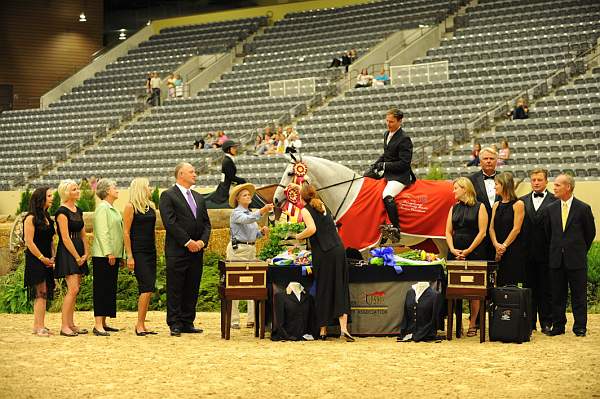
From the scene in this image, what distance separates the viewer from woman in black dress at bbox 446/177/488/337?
10375 mm

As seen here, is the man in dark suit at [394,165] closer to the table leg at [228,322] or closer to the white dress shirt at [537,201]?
the white dress shirt at [537,201]

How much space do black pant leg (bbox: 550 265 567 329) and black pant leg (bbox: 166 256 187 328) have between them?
12.7 ft

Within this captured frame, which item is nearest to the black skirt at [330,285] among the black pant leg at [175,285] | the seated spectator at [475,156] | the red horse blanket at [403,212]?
the red horse blanket at [403,212]

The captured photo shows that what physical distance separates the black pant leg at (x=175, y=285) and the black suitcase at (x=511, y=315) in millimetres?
3194

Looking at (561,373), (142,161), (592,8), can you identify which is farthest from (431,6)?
(561,373)

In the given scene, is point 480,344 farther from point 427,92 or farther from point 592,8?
point 592,8

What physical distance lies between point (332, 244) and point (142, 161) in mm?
18032

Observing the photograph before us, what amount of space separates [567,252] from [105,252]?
4795 millimetres

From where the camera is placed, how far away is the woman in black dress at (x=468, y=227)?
1038cm

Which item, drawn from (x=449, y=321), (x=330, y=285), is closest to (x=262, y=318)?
(x=330, y=285)

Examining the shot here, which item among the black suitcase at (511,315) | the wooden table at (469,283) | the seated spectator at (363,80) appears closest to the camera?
the black suitcase at (511,315)

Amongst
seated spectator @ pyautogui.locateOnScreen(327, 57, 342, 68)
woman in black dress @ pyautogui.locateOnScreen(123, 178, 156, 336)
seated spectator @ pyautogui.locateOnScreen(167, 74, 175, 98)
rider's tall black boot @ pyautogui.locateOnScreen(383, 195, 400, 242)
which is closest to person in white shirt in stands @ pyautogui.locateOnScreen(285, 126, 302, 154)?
seated spectator @ pyautogui.locateOnScreen(327, 57, 342, 68)

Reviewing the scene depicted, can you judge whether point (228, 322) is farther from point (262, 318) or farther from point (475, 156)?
point (475, 156)

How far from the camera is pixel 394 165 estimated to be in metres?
11.4
